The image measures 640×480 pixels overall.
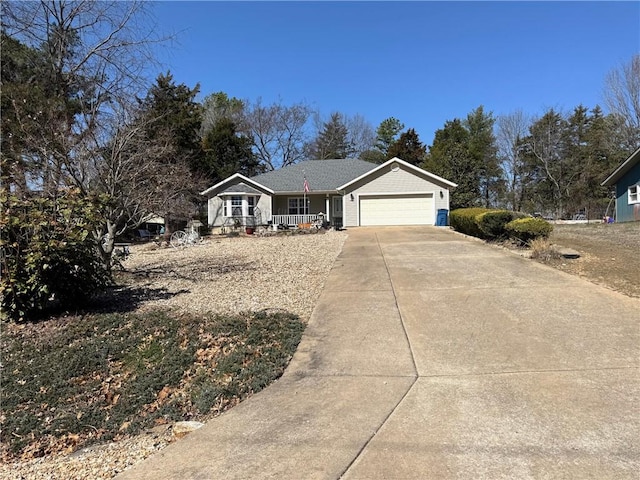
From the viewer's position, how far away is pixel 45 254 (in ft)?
19.9

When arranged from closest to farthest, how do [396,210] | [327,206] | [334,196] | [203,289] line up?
[203,289] < [396,210] < [327,206] < [334,196]

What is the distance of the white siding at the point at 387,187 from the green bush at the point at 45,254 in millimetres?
18434

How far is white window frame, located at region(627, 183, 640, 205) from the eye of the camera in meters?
22.8

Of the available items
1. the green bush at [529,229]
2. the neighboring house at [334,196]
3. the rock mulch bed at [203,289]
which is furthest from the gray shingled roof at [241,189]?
the green bush at [529,229]

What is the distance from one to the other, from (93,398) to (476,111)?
2043 inches

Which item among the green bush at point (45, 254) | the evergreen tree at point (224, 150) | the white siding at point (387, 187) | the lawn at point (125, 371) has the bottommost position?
the lawn at point (125, 371)

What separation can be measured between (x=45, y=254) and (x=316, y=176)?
23127mm

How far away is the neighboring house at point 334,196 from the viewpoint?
24.3m

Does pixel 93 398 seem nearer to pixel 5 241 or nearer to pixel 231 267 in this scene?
pixel 5 241

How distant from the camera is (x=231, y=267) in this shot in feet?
36.8

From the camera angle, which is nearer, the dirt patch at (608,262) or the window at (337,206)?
the dirt patch at (608,262)

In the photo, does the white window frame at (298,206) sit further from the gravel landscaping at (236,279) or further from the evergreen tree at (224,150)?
the gravel landscaping at (236,279)

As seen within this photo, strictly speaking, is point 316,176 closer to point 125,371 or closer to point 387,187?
point 387,187

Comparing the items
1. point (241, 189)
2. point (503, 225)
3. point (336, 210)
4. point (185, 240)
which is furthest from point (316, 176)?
point (503, 225)
